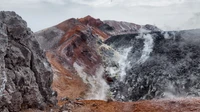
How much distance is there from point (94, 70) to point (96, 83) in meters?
3.51

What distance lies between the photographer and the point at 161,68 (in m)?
24.8

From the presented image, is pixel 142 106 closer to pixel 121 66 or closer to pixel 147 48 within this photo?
pixel 121 66

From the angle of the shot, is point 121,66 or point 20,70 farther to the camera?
point 121,66

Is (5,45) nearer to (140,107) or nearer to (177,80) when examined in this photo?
(140,107)

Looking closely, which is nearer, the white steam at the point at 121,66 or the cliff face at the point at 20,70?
the cliff face at the point at 20,70

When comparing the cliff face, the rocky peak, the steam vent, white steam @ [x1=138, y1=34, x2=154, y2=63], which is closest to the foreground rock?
the steam vent

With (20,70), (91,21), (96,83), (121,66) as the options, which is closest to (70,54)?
(121,66)

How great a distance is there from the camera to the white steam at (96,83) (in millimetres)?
23159

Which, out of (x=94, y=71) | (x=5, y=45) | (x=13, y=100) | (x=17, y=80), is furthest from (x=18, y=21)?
(x=94, y=71)

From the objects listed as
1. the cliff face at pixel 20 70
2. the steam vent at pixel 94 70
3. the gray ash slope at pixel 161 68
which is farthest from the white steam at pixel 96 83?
the cliff face at pixel 20 70

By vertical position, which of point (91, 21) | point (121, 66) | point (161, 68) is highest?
point (91, 21)

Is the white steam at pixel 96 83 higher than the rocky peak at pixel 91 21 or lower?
lower

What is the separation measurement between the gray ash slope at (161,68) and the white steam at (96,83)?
1.04m

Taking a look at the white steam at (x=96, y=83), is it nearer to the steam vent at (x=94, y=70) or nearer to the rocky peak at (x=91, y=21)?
the steam vent at (x=94, y=70)
